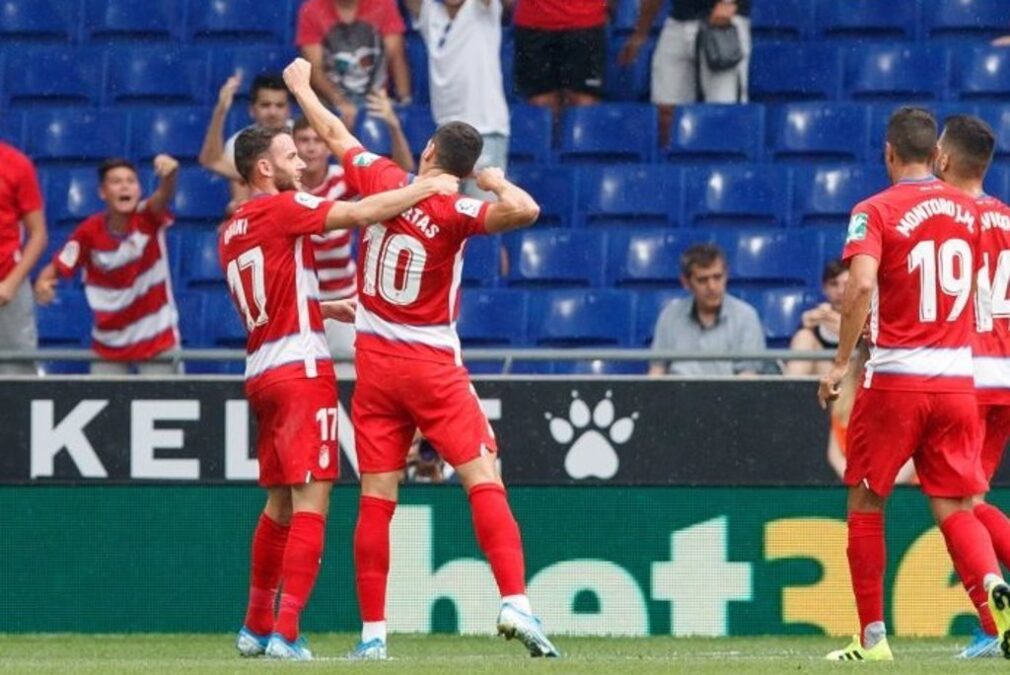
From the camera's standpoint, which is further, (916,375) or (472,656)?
(472,656)

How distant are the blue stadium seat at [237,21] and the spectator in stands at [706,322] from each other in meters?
4.82

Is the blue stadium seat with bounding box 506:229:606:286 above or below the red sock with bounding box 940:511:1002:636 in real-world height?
above

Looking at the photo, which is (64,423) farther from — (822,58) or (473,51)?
(822,58)

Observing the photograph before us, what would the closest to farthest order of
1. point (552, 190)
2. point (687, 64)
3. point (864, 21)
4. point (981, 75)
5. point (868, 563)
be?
point (868, 563) < point (552, 190) < point (687, 64) < point (981, 75) < point (864, 21)

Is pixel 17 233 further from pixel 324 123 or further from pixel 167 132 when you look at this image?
pixel 324 123

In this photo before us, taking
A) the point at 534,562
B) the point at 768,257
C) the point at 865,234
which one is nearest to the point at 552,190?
the point at 768,257

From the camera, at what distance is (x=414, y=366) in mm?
9000

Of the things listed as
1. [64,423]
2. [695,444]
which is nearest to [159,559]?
[64,423]

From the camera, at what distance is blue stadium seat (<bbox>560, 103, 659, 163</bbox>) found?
1480 cm

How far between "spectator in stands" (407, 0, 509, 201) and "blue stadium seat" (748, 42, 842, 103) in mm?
1907

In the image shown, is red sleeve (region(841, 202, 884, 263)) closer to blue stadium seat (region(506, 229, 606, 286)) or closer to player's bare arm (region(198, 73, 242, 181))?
player's bare arm (region(198, 73, 242, 181))

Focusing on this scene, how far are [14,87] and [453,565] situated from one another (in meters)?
5.83

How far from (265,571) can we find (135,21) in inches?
289

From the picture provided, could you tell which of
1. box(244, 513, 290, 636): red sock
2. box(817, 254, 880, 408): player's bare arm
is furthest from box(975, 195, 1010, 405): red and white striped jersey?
box(244, 513, 290, 636): red sock
